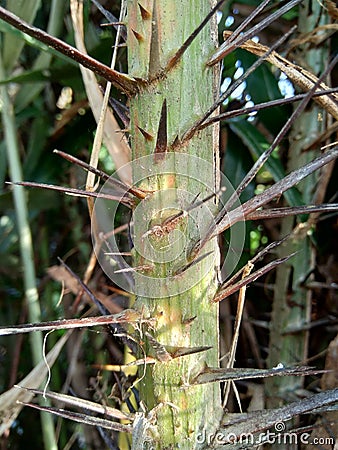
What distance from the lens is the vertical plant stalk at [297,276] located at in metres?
0.55

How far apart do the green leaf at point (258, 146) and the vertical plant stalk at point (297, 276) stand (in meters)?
0.03

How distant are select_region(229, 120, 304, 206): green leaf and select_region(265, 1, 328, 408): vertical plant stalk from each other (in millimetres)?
28

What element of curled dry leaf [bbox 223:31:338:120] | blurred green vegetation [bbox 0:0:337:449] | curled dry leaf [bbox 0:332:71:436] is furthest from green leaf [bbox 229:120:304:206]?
curled dry leaf [bbox 0:332:71:436]

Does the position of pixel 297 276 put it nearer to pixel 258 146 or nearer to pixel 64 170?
pixel 258 146

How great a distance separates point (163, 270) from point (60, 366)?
684 millimetres

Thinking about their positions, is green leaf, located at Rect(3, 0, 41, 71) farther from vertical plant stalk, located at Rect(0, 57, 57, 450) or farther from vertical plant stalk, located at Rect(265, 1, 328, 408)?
vertical plant stalk, located at Rect(265, 1, 328, 408)

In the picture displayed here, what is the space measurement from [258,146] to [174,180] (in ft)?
0.99

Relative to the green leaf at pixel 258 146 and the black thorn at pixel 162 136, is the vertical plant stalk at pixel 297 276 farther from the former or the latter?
the black thorn at pixel 162 136

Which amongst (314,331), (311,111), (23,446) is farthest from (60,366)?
(311,111)

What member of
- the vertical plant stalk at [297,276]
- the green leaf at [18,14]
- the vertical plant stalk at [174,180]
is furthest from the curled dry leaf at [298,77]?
the green leaf at [18,14]

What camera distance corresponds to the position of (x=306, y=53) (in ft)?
1.95

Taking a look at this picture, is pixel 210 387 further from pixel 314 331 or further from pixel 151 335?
pixel 314 331

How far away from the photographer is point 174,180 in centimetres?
31

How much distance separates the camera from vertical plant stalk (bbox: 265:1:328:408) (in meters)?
0.55
